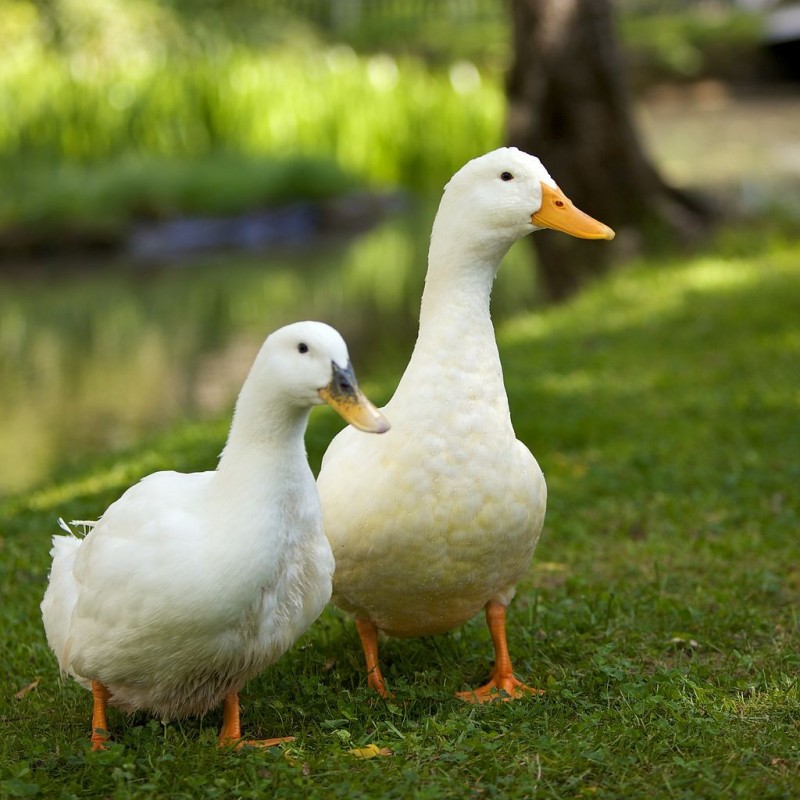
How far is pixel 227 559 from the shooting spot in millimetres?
2934

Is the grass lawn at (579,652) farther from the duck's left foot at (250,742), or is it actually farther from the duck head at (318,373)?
the duck head at (318,373)

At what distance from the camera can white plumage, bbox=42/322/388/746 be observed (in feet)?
9.60

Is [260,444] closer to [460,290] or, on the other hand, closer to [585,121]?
[460,290]

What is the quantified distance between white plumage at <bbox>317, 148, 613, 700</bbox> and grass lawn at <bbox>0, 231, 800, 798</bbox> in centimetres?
31

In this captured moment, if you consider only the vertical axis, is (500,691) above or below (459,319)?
below

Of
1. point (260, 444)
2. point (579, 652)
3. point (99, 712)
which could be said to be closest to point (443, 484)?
point (260, 444)

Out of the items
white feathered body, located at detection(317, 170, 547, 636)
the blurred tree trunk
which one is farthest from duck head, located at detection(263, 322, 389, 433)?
the blurred tree trunk

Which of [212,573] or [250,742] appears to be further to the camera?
[250,742]

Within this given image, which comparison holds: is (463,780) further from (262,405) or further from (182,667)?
(262,405)

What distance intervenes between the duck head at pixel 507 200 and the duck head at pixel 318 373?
73 centimetres

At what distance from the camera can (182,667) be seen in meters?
3.06

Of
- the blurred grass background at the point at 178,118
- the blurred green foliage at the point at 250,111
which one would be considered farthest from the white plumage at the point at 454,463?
the blurred green foliage at the point at 250,111

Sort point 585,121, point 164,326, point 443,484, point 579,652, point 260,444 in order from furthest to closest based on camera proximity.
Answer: point 164,326 → point 585,121 → point 579,652 → point 443,484 → point 260,444

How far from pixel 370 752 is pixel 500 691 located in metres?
0.52
